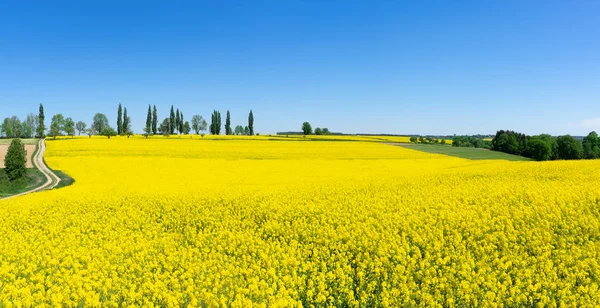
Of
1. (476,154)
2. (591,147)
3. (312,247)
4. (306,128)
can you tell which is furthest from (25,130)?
(591,147)

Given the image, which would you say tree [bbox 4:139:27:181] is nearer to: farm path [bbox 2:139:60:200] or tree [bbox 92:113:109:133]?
farm path [bbox 2:139:60:200]

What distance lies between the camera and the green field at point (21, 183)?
3080 cm

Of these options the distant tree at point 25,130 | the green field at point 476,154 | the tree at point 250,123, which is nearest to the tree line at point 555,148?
the green field at point 476,154

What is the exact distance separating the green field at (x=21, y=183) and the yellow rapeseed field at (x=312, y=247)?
19.3 meters

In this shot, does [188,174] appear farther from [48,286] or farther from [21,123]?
[21,123]

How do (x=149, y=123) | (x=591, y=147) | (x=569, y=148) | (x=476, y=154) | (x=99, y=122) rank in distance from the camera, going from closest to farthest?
(x=476, y=154), (x=569, y=148), (x=591, y=147), (x=149, y=123), (x=99, y=122)

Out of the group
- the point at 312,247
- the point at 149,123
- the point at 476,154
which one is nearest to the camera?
the point at 312,247

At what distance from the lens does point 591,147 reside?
90.8 m

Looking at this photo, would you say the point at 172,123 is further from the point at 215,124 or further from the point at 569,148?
the point at 569,148

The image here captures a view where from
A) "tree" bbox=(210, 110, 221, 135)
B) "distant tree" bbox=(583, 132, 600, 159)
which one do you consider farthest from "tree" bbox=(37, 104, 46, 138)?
"distant tree" bbox=(583, 132, 600, 159)

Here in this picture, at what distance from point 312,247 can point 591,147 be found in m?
110

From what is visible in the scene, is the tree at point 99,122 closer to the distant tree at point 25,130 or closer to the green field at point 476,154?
the distant tree at point 25,130

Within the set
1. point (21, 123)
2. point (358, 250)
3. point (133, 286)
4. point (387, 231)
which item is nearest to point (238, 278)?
point (133, 286)

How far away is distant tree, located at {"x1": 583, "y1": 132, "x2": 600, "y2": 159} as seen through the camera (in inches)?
3404
